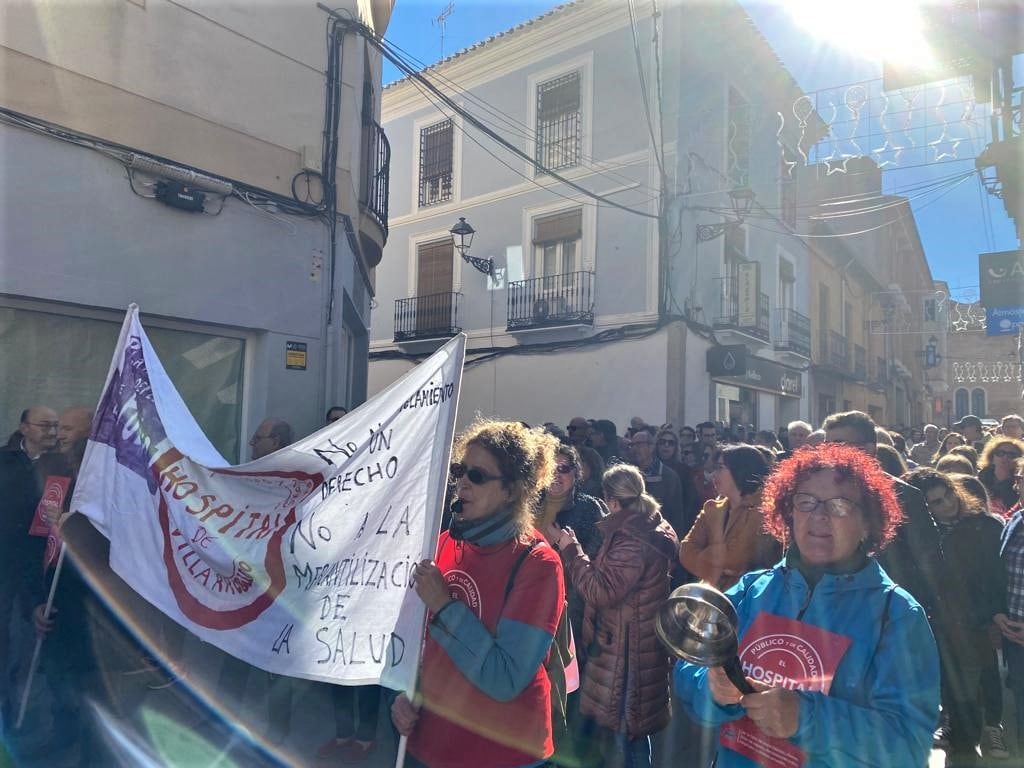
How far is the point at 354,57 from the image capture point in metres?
7.76

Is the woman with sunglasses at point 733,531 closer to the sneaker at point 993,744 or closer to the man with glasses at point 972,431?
the sneaker at point 993,744

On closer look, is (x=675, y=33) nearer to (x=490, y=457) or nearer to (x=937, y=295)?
(x=490, y=457)

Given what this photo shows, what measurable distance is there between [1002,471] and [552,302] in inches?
413

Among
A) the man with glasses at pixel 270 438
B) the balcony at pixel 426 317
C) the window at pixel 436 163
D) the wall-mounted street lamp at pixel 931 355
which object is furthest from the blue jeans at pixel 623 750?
the wall-mounted street lamp at pixel 931 355

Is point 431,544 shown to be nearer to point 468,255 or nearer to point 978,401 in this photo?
point 468,255

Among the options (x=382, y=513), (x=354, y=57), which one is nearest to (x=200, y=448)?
(x=382, y=513)

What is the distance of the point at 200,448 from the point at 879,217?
101 feet

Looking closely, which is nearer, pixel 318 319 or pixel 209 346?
pixel 209 346

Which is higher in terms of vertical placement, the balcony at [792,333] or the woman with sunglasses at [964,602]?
the balcony at [792,333]

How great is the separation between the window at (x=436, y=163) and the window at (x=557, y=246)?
302 centimetres

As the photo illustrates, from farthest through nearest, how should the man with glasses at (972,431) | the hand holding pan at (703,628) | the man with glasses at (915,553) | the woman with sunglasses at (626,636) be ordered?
the man with glasses at (972,431) < the man with glasses at (915,553) < the woman with sunglasses at (626,636) < the hand holding pan at (703,628)

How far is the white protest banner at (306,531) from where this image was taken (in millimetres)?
2297

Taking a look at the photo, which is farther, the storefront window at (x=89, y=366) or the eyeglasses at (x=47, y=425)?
the storefront window at (x=89, y=366)

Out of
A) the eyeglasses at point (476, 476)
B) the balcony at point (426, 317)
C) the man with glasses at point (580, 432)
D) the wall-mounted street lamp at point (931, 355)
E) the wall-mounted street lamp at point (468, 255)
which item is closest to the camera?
the eyeglasses at point (476, 476)
